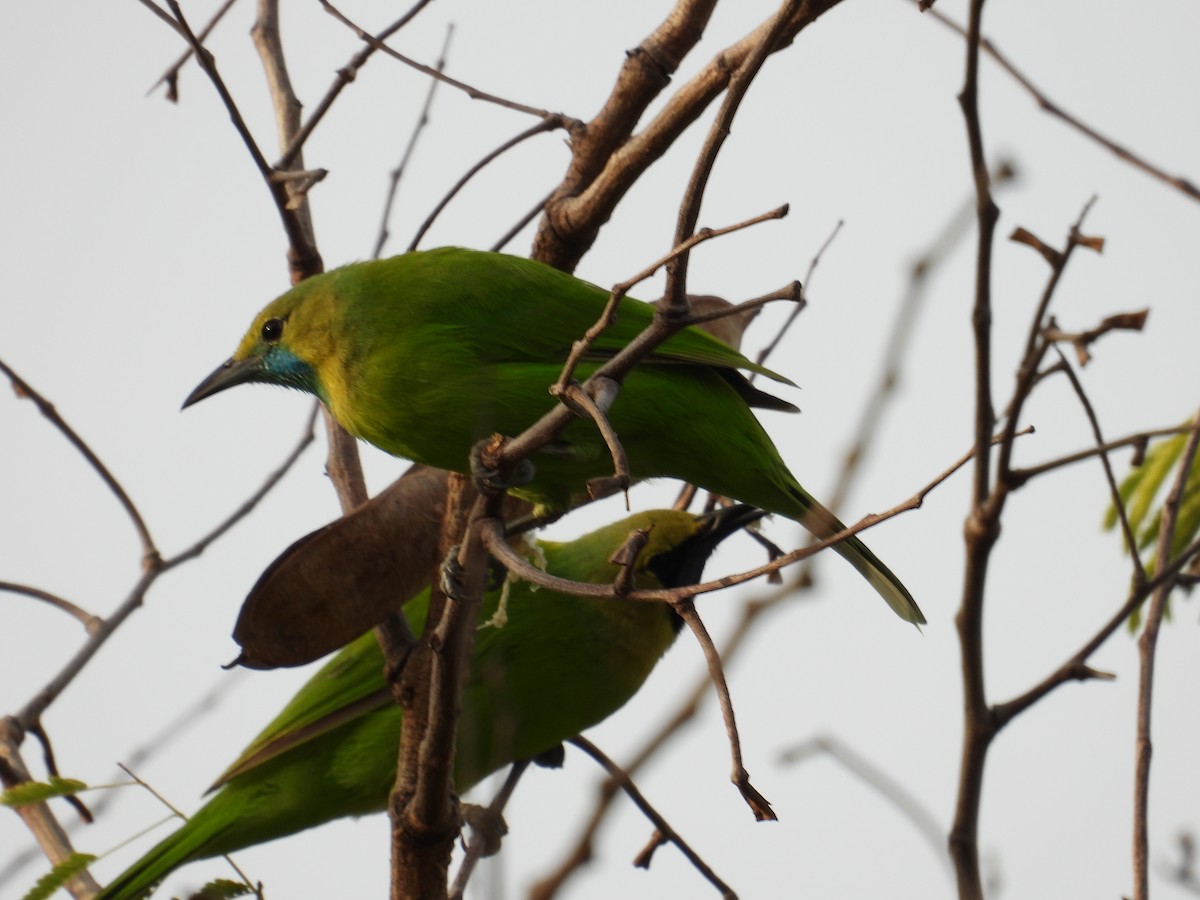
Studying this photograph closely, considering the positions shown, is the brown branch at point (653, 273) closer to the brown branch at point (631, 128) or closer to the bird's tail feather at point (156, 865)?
the brown branch at point (631, 128)

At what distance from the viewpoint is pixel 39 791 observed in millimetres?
2936

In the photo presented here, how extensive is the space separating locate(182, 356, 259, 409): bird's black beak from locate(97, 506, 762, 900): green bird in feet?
3.48

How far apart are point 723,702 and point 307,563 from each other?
192 centimetres

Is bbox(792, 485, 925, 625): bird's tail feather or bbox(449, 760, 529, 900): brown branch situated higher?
bbox(792, 485, 925, 625): bird's tail feather

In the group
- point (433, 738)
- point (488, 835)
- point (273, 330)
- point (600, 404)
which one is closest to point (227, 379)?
point (273, 330)

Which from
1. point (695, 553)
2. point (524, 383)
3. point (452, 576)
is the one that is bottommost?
point (452, 576)

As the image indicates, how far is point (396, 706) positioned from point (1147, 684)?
2.96 m

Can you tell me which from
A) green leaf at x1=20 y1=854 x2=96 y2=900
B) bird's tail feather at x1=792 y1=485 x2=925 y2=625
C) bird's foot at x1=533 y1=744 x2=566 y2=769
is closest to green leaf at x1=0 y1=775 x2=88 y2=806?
green leaf at x1=20 y1=854 x2=96 y2=900

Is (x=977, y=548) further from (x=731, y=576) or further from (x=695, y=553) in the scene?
(x=695, y=553)

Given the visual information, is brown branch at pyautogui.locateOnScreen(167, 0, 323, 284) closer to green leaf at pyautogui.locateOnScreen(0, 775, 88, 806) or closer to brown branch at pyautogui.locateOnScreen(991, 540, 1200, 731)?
green leaf at pyautogui.locateOnScreen(0, 775, 88, 806)

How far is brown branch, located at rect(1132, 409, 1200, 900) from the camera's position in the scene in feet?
7.12

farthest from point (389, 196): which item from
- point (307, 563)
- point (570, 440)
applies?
point (307, 563)

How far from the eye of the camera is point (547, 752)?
5.12 metres

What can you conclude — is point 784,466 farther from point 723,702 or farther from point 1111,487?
point 723,702
